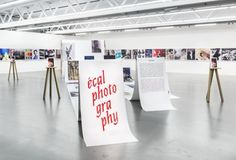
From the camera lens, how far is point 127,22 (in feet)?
56.0

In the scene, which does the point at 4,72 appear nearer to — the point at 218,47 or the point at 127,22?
the point at 127,22

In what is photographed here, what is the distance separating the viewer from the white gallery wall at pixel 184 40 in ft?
51.4

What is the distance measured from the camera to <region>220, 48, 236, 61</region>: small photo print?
15414mm

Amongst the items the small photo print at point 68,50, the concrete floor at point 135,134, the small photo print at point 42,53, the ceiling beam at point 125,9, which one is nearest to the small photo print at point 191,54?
the ceiling beam at point 125,9

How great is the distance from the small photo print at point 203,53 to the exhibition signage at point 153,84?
11426mm

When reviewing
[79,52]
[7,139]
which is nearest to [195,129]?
[7,139]

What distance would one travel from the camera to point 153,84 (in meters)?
6.07

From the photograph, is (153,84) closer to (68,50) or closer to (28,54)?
(68,50)

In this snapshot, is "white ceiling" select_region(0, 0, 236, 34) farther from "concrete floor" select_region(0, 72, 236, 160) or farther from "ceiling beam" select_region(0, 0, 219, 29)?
"concrete floor" select_region(0, 72, 236, 160)

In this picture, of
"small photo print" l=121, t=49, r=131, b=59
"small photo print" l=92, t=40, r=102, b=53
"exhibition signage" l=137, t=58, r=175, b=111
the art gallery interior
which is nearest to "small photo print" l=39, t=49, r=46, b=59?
"small photo print" l=121, t=49, r=131, b=59

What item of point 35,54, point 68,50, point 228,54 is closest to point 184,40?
point 228,54

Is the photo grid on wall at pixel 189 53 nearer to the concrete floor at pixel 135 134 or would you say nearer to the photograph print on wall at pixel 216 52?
the photograph print on wall at pixel 216 52

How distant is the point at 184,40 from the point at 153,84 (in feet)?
40.1

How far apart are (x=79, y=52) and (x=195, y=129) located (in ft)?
22.6
